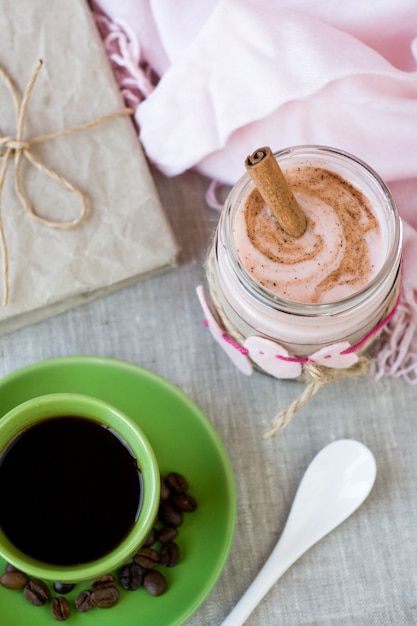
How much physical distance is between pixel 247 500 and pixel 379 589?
185 mm

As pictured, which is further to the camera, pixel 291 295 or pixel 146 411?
pixel 146 411

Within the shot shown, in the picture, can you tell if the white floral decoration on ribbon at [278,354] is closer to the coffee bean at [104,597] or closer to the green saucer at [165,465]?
the green saucer at [165,465]

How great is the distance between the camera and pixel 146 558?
923 millimetres

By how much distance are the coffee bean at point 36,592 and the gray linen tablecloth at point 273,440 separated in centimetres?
18

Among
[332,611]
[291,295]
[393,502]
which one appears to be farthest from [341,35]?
[332,611]

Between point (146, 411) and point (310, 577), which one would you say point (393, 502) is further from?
point (146, 411)

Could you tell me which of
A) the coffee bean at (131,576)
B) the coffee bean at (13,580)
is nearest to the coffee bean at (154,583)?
the coffee bean at (131,576)

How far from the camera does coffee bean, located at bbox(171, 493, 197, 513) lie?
93 cm

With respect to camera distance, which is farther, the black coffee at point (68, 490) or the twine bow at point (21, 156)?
A: the twine bow at point (21, 156)

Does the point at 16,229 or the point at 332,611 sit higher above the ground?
the point at 16,229

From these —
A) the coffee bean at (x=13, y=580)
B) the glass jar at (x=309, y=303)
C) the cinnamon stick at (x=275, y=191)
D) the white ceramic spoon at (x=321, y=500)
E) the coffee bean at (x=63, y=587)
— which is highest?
the cinnamon stick at (x=275, y=191)

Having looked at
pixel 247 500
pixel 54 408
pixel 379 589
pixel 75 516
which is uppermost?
pixel 54 408

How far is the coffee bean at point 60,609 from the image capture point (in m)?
0.90

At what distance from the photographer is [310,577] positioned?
994 mm
